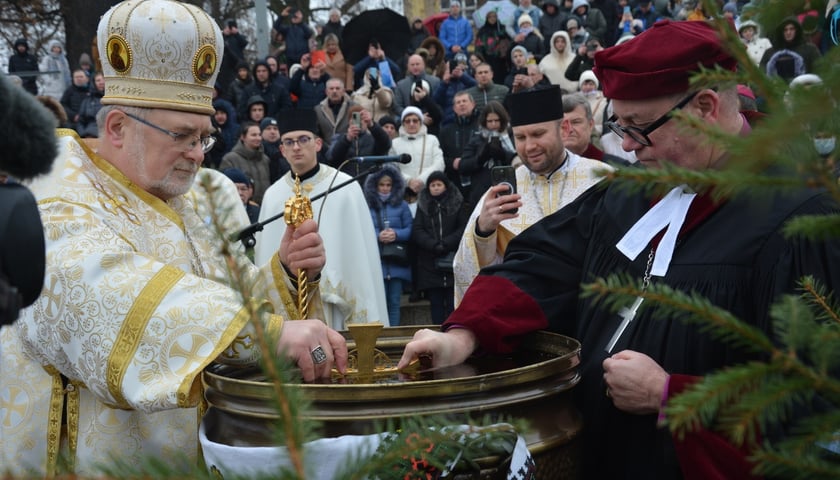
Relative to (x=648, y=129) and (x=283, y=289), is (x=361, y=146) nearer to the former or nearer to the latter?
(x=283, y=289)

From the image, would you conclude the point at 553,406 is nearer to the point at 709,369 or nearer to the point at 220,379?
the point at 709,369

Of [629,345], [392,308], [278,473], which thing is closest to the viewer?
[278,473]

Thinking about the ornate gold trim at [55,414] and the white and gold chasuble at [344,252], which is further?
the white and gold chasuble at [344,252]

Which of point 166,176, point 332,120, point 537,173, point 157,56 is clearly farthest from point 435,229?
point 166,176

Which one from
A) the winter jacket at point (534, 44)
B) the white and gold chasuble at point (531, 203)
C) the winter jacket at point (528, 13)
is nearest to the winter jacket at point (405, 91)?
the winter jacket at point (534, 44)

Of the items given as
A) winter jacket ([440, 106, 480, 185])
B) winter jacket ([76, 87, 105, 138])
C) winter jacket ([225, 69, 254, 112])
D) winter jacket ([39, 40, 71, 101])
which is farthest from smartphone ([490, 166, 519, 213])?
winter jacket ([39, 40, 71, 101])

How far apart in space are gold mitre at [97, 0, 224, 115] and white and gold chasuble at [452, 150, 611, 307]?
7.57ft

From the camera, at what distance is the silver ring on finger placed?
239 centimetres

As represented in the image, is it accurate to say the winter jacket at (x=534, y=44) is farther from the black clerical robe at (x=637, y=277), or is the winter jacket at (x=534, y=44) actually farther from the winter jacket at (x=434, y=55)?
the black clerical robe at (x=637, y=277)

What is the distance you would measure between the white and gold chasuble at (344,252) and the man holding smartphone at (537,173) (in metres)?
Answer: 2.01

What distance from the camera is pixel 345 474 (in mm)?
982

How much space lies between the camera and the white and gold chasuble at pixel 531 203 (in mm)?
5305

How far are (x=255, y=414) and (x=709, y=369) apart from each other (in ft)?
3.65

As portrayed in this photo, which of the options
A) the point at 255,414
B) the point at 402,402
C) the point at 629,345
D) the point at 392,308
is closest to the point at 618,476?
the point at 629,345
